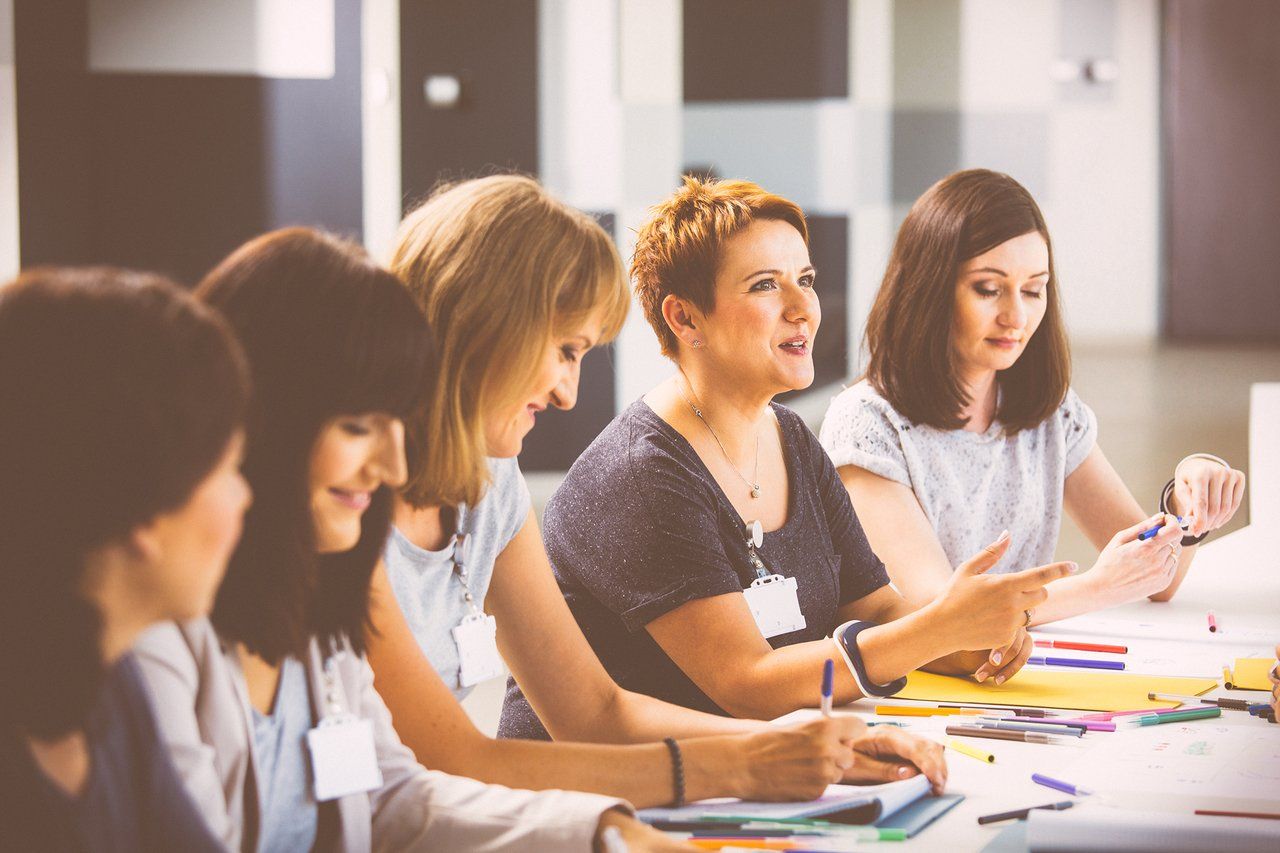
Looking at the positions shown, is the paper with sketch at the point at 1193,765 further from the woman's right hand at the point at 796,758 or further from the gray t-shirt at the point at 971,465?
the gray t-shirt at the point at 971,465

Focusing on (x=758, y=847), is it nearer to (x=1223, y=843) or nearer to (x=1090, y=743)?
(x=1223, y=843)

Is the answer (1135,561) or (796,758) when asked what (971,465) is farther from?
(796,758)

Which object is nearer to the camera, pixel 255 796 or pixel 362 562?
pixel 255 796

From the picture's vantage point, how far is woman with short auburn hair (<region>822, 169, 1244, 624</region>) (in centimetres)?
249

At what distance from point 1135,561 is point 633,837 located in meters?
1.28

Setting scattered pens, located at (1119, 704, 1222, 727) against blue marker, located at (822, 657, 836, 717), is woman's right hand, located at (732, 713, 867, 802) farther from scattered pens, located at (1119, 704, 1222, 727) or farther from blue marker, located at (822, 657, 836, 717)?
scattered pens, located at (1119, 704, 1222, 727)

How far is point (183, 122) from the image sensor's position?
4445 mm

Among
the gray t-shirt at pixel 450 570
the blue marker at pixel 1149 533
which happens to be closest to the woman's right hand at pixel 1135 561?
the blue marker at pixel 1149 533

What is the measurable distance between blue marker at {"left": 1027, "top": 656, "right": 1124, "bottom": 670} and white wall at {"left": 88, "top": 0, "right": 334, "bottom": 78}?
337 centimetres

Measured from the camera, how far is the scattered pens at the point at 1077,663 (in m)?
2.03

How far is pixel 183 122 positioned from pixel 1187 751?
3.78 metres

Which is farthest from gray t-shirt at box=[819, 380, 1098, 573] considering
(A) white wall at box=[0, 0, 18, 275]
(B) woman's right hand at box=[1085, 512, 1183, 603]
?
(A) white wall at box=[0, 0, 18, 275]

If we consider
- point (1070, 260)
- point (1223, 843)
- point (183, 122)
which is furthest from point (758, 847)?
point (1070, 260)

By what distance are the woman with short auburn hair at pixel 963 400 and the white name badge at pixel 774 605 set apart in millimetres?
404
